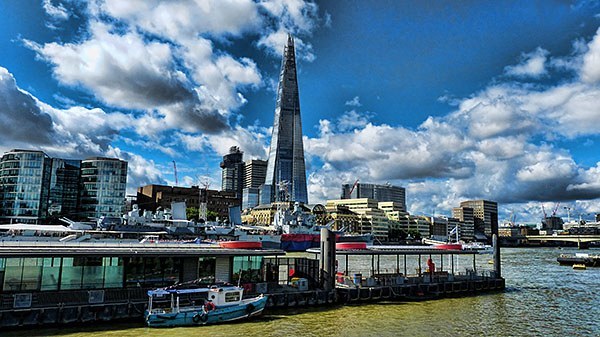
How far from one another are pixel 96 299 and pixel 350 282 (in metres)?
26.4

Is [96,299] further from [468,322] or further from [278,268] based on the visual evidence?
[468,322]

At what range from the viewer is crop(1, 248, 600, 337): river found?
3638cm

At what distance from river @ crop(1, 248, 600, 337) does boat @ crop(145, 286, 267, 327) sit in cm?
88

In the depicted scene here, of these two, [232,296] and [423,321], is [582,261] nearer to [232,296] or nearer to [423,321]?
[423,321]

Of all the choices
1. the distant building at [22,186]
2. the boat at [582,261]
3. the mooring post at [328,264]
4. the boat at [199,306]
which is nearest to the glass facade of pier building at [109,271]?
the boat at [199,306]

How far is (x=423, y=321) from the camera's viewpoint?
139 ft

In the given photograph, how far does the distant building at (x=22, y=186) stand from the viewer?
611 feet

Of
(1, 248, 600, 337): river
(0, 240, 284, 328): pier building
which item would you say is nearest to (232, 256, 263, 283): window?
(0, 240, 284, 328): pier building

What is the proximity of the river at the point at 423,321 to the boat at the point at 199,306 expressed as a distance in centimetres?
88

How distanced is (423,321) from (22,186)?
623 ft

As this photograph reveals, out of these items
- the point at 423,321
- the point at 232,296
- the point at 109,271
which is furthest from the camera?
the point at 423,321

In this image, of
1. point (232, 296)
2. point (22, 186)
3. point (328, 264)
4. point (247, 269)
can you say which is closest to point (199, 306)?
point (232, 296)

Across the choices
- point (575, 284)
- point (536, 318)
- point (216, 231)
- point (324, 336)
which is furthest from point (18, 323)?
point (216, 231)

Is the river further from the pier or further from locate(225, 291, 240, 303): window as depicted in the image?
locate(225, 291, 240, 303): window
